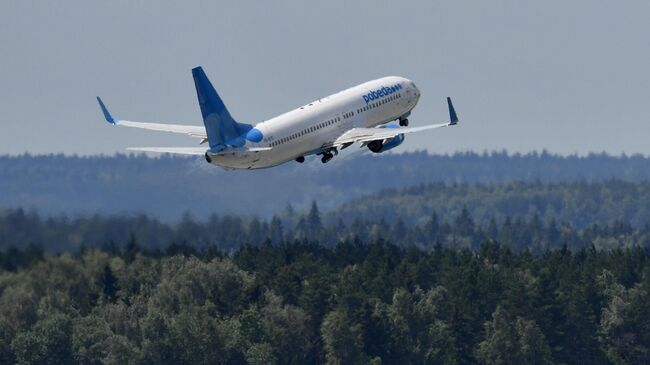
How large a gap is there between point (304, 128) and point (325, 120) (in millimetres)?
3021

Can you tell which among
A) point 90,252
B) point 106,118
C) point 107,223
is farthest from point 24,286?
point 106,118

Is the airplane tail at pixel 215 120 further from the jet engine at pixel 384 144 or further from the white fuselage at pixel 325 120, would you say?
the jet engine at pixel 384 144

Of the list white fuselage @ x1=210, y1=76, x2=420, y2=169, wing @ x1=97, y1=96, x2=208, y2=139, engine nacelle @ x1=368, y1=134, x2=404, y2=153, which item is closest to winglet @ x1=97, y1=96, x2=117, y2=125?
wing @ x1=97, y1=96, x2=208, y2=139

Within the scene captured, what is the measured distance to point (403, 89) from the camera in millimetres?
155375

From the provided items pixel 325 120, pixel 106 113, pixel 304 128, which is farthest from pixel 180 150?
pixel 325 120

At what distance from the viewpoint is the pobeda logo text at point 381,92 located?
150125mm

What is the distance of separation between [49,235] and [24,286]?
82.8 ft

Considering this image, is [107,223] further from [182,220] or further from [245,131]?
[245,131]

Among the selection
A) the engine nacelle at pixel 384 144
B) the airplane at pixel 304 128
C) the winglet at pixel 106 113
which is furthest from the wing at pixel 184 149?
the engine nacelle at pixel 384 144

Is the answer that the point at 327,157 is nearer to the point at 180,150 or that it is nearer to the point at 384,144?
the point at 384,144

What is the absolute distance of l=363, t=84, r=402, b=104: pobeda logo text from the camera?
150125mm

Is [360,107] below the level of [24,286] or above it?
above

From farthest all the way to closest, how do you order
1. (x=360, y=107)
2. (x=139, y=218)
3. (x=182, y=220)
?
(x=182, y=220) → (x=139, y=218) → (x=360, y=107)

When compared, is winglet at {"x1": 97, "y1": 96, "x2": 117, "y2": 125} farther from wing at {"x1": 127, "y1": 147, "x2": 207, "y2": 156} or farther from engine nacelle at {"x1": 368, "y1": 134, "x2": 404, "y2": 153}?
engine nacelle at {"x1": 368, "y1": 134, "x2": 404, "y2": 153}
